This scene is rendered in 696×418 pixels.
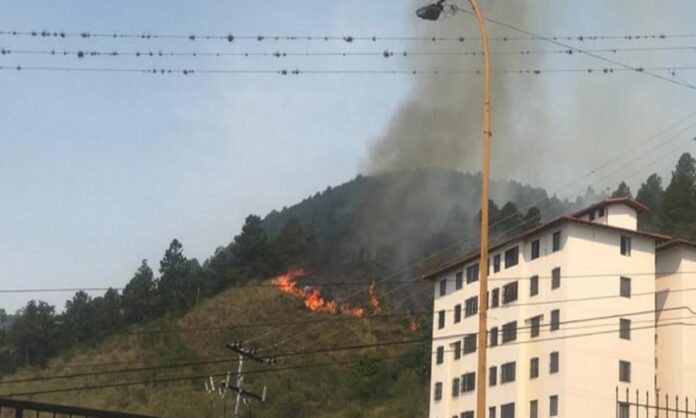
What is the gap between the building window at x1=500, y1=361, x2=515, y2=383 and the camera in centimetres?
7328

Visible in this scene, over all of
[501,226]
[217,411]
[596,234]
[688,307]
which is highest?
[501,226]

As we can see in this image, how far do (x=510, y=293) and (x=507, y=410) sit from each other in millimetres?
8814

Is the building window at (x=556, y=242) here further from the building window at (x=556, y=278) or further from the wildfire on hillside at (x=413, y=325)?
the wildfire on hillside at (x=413, y=325)

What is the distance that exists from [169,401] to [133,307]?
52.8 m

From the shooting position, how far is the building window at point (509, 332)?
7438cm

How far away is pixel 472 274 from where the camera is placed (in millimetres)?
81188

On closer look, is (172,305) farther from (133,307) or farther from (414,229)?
(414,229)

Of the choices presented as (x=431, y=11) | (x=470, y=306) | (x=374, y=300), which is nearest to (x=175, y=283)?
(x=374, y=300)

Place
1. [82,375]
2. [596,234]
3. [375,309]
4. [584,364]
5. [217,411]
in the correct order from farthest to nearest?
[375,309] < [82,375] < [217,411] < [596,234] < [584,364]

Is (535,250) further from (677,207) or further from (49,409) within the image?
(49,409)

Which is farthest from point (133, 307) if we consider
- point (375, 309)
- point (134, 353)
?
point (375, 309)

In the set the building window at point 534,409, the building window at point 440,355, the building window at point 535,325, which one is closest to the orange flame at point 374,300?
the building window at point 440,355

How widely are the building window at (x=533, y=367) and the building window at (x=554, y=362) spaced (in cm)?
141

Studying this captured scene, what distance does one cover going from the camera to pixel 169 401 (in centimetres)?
10962
